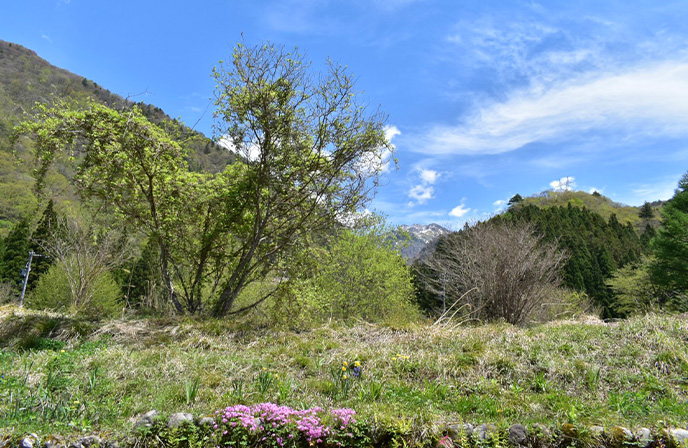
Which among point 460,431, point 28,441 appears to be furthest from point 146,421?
point 460,431

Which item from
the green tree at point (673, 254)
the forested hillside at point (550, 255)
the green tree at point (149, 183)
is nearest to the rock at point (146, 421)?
the green tree at point (149, 183)

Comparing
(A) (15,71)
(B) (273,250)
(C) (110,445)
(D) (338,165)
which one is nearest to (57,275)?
(B) (273,250)

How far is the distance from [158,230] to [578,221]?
5093 centimetres

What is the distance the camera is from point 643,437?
254cm

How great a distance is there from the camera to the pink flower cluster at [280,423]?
104 inches

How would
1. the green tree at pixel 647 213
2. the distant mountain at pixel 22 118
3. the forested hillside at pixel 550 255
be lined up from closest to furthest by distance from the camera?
the distant mountain at pixel 22 118 < the forested hillside at pixel 550 255 < the green tree at pixel 647 213

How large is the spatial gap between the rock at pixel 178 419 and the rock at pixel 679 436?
3.59 metres

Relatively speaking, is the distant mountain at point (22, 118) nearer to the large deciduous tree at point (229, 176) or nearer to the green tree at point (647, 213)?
the large deciduous tree at point (229, 176)

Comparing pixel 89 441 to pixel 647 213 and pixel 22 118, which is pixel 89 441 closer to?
pixel 22 118

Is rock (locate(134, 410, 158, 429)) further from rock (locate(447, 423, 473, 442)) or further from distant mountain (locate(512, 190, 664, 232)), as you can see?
distant mountain (locate(512, 190, 664, 232))

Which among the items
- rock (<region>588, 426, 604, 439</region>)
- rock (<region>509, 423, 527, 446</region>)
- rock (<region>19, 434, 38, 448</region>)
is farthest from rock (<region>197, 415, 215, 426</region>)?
rock (<region>588, 426, 604, 439</region>)

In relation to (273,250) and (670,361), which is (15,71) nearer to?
(273,250)

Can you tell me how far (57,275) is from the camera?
2259cm

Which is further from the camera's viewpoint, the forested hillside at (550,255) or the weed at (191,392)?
the forested hillside at (550,255)
